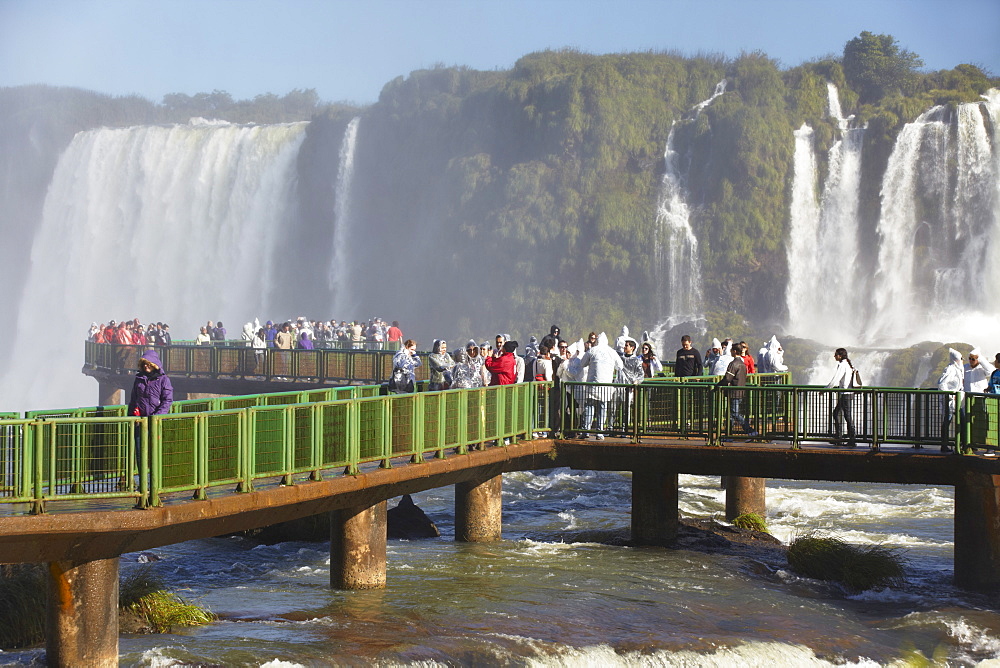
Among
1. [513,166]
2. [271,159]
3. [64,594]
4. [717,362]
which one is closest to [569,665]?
[64,594]

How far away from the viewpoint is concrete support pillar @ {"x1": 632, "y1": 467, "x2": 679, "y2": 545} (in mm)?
21172

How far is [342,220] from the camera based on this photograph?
8881 cm

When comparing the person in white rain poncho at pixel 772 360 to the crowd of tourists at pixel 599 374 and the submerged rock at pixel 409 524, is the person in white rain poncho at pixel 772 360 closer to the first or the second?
the crowd of tourists at pixel 599 374

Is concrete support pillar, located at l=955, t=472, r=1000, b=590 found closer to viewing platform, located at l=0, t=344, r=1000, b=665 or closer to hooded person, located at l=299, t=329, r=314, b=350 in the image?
viewing platform, located at l=0, t=344, r=1000, b=665

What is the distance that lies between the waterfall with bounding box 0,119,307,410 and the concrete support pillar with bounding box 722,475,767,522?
2608 inches

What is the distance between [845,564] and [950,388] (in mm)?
3176

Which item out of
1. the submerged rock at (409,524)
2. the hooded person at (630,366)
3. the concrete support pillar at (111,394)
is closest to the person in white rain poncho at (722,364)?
the hooded person at (630,366)

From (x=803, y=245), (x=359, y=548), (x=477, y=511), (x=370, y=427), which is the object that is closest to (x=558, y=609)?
(x=359, y=548)

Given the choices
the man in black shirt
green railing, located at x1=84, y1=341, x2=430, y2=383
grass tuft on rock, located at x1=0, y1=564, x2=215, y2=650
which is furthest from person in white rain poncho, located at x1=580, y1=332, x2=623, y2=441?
green railing, located at x1=84, y1=341, x2=430, y2=383

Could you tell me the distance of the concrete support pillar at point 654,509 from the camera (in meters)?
21.2

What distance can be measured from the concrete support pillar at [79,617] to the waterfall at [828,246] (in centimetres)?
5854

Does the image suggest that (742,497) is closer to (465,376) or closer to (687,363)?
(687,363)

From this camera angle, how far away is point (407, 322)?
8438 cm

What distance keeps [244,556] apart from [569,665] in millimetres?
7858
